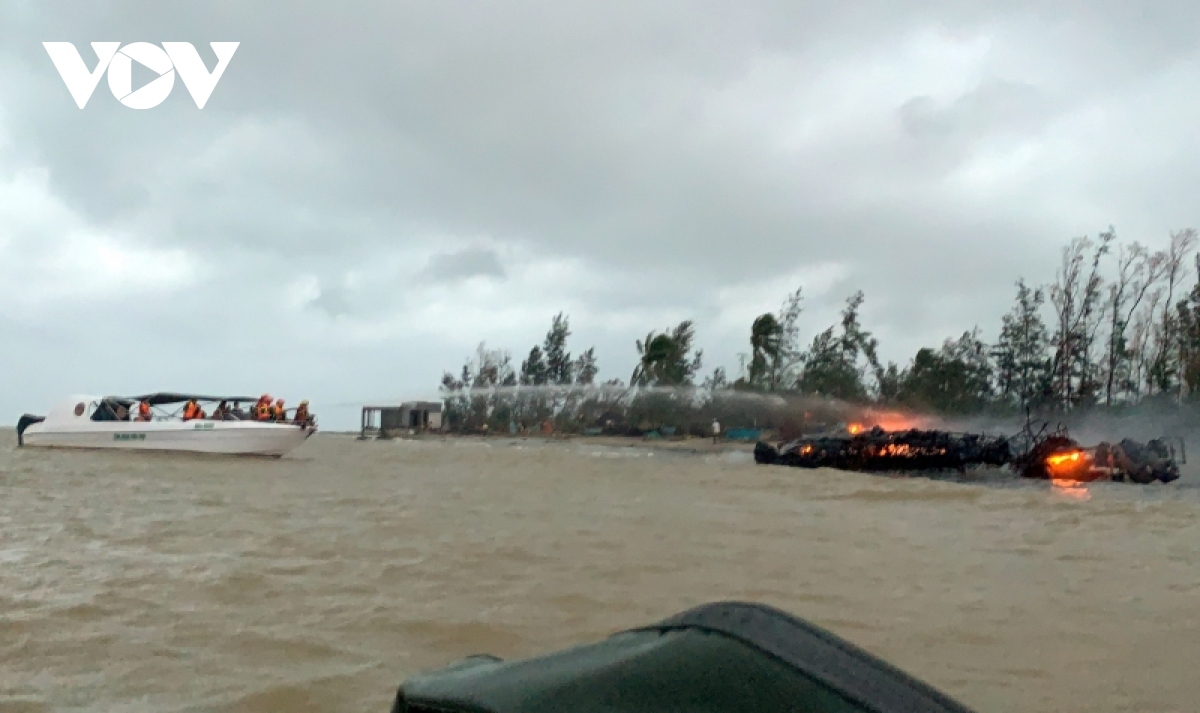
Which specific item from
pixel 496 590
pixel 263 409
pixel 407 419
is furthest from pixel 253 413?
pixel 407 419

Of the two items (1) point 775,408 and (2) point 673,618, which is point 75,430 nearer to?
(2) point 673,618

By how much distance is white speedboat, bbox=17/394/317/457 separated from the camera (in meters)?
20.6

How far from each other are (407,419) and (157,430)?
48.2 m

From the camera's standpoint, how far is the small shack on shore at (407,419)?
64319 mm

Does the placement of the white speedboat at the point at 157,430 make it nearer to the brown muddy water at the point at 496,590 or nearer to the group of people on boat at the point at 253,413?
the group of people on boat at the point at 253,413

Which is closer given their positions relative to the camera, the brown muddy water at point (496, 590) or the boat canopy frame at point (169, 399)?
the brown muddy water at point (496, 590)

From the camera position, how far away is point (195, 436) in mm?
20781

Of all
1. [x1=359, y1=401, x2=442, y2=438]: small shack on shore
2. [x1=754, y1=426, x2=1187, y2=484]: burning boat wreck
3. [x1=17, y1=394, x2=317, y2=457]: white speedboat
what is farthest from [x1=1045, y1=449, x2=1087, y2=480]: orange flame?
[x1=359, y1=401, x2=442, y2=438]: small shack on shore

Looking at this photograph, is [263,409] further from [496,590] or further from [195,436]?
[496,590]

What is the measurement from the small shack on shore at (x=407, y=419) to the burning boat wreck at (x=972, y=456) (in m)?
40.1

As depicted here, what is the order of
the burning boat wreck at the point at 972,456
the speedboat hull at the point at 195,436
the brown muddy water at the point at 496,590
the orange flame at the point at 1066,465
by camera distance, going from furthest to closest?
the orange flame at the point at 1066,465 < the burning boat wreck at the point at 972,456 < the speedboat hull at the point at 195,436 < the brown muddy water at the point at 496,590

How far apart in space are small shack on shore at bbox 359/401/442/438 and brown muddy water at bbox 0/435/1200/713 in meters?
53.1

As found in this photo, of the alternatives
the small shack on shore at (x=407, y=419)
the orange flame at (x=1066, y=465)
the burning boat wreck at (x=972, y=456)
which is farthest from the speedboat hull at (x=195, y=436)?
the small shack on shore at (x=407, y=419)

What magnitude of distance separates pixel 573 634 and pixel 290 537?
3791 mm
